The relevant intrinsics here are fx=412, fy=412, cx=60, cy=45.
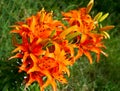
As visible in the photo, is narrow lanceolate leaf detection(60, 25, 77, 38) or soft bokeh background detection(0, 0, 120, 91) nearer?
narrow lanceolate leaf detection(60, 25, 77, 38)

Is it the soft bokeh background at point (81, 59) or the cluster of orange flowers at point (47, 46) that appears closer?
the cluster of orange flowers at point (47, 46)

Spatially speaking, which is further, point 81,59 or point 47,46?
point 81,59

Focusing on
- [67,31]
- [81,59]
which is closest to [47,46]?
[67,31]

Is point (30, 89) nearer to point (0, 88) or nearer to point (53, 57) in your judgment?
point (0, 88)

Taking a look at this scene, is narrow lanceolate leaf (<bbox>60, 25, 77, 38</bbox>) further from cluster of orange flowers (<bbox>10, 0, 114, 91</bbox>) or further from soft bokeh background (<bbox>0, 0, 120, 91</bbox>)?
soft bokeh background (<bbox>0, 0, 120, 91</bbox>)

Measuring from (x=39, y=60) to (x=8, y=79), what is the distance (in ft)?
1.22

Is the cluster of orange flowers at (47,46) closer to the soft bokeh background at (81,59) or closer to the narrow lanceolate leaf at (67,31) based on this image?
the narrow lanceolate leaf at (67,31)

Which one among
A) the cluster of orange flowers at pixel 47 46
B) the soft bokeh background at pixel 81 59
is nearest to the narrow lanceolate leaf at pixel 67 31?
the cluster of orange flowers at pixel 47 46

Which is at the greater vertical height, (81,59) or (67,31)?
(67,31)

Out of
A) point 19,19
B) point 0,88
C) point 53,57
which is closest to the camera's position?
point 53,57

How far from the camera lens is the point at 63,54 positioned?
8.03 feet

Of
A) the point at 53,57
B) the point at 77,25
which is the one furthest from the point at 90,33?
the point at 53,57

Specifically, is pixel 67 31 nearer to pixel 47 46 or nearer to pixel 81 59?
pixel 47 46

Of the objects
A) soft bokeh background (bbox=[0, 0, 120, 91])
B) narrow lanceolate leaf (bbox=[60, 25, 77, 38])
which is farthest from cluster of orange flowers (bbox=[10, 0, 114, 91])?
soft bokeh background (bbox=[0, 0, 120, 91])
